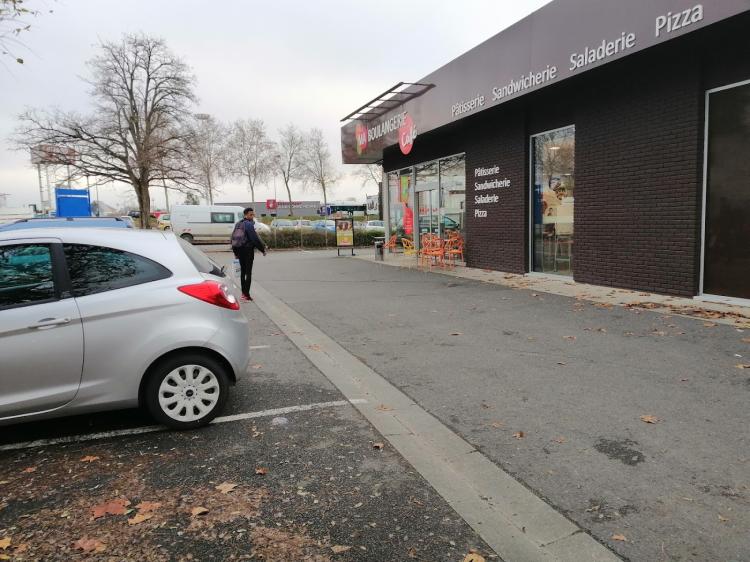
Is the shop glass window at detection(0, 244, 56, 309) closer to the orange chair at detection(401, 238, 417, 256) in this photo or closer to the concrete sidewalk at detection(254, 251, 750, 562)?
the concrete sidewalk at detection(254, 251, 750, 562)

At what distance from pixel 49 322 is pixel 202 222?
30634 millimetres

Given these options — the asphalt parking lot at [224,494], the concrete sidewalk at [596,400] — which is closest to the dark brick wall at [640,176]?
the concrete sidewalk at [596,400]

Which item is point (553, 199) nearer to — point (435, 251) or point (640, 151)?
point (640, 151)

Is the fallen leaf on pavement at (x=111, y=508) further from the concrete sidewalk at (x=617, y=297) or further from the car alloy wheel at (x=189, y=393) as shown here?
the concrete sidewalk at (x=617, y=297)

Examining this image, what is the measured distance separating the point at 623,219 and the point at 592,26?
3.41m

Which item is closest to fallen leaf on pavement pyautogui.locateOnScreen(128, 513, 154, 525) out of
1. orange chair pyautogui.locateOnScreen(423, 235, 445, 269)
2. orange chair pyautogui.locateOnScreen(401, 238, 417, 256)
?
orange chair pyautogui.locateOnScreen(423, 235, 445, 269)

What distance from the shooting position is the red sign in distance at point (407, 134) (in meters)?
16.1

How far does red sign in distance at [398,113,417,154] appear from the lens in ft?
52.9

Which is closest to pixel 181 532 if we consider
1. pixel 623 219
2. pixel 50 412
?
pixel 50 412

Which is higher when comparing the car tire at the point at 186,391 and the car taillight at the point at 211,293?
the car taillight at the point at 211,293

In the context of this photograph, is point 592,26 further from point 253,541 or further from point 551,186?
point 253,541

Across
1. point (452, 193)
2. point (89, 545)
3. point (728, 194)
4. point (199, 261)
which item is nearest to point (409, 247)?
point (452, 193)

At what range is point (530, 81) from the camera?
431 inches

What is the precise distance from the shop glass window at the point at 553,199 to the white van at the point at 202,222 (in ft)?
77.5
